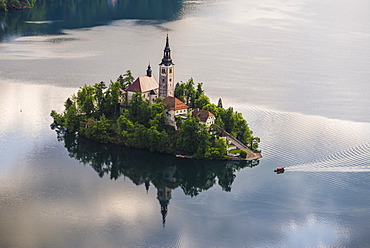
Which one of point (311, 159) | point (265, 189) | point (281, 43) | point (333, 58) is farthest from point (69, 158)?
point (281, 43)

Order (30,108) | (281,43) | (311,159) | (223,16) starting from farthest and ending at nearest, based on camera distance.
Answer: (223,16), (281,43), (30,108), (311,159)

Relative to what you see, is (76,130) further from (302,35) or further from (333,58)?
(302,35)

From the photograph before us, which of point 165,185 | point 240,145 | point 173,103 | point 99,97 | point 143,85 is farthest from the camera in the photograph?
point 99,97

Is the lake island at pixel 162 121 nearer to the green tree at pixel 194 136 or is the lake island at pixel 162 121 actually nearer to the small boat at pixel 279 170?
the green tree at pixel 194 136

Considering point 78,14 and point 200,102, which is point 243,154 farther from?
point 78,14

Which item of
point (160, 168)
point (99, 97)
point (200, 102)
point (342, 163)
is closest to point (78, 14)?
point (99, 97)

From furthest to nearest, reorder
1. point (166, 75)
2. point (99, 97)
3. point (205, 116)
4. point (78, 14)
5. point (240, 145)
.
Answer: point (78, 14)
point (99, 97)
point (166, 75)
point (205, 116)
point (240, 145)

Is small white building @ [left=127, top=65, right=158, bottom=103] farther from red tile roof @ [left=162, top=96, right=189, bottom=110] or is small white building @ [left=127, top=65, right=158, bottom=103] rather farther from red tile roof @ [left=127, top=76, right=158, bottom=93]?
red tile roof @ [left=162, top=96, right=189, bottom=110]

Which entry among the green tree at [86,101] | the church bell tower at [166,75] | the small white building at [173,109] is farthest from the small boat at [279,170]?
the green tree at [86,101]
